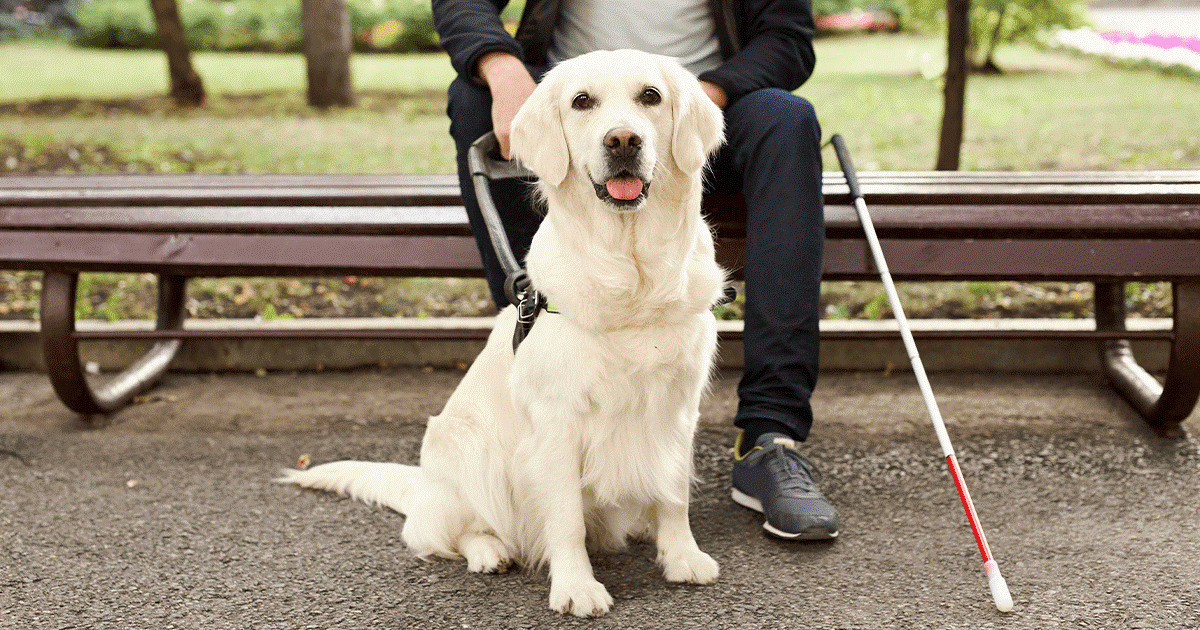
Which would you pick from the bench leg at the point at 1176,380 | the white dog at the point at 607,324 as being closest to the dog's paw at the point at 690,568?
the white dog at the point at 607,324

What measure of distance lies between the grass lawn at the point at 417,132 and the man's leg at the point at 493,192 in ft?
5.04

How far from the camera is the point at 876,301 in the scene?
3.97 metres

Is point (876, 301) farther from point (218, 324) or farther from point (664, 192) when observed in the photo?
point (218, 324)

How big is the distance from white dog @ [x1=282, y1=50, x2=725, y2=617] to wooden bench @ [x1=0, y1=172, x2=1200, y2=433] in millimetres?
786

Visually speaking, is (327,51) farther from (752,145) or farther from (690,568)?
(690,568)

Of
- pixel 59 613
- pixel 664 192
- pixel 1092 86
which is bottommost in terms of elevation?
pixel 1092 86

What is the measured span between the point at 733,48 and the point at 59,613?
2414mm

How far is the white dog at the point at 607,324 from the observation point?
6.71 feet

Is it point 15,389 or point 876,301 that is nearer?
point 15,389

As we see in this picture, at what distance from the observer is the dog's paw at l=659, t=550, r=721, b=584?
2.21m

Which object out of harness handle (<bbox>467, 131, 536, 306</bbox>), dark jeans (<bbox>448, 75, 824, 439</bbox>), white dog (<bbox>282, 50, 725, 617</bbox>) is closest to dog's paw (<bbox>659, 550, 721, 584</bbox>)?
white dog (<bbox>282, 50, 725, 617</bbox>)

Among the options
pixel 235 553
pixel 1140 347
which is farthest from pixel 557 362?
pixel 1140 347

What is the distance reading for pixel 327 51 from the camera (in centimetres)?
845

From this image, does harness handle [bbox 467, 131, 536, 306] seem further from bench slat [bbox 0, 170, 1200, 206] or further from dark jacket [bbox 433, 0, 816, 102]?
bench slat [bbox 0, 170, 1200, 206]
